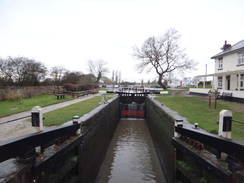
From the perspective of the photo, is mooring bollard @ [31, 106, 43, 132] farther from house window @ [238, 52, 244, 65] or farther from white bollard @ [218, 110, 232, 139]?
house window @ [238, 52, 244, 65]

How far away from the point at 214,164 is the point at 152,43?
27.4 m

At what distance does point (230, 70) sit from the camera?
17875 mm

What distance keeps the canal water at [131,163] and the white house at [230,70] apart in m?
9.73

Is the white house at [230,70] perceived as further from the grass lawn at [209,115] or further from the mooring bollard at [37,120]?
the mooring bollard at [37,120]

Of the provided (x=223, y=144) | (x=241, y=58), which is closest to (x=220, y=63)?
(x=241, y=58)

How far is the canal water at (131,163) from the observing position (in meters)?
5.79

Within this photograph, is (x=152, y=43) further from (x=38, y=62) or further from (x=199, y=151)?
(x=199, y=151)

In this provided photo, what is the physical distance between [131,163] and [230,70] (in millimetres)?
16989

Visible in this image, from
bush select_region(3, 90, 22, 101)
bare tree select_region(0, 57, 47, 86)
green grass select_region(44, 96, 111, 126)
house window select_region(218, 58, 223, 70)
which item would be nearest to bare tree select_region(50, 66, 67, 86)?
bare tree select_region(0, 57, 47, 86)

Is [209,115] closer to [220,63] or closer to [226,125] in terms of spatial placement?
[226,125]

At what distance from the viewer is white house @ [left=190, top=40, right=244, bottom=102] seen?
15834 millimetres

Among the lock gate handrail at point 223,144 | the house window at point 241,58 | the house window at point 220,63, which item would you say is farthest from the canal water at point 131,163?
the house window at point 220,63

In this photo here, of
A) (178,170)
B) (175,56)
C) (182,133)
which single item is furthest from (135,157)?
(175,56)

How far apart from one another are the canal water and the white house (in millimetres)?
9730
